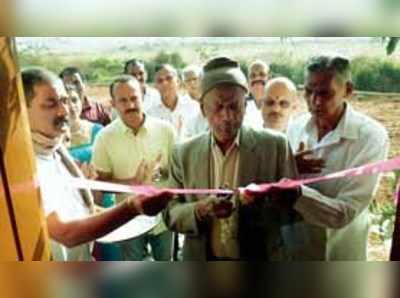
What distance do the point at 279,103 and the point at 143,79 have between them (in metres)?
0.28

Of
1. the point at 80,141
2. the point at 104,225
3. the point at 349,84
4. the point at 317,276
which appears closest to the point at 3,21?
the point at 80,141

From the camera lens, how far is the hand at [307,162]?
148 centimetres

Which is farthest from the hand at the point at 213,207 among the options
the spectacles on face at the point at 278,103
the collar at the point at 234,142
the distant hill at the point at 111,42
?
the distant hill at the point at 111,42

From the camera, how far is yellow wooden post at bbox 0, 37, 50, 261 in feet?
4.79

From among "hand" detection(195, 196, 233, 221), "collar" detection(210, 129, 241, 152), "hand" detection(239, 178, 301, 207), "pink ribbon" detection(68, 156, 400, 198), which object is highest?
"collar" detection(210, 129, 241, 152)

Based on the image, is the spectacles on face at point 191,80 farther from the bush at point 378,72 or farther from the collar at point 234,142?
the bush at point 378,72

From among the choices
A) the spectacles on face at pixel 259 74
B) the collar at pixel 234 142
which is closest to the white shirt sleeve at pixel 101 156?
the collar at pixel 234 142

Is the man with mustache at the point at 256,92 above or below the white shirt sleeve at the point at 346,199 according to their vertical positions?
above

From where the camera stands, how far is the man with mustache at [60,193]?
4.83 feet

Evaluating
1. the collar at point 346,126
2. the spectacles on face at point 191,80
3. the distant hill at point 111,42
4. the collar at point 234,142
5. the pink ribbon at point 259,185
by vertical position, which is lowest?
the pink ribbon at point 259,185

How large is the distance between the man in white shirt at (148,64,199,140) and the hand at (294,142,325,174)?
23cm

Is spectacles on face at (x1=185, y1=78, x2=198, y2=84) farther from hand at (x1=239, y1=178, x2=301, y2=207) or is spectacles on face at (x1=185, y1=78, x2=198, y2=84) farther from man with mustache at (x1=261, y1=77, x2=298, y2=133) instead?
hand at (x1=239, y1=178, x2=301, y2=207)

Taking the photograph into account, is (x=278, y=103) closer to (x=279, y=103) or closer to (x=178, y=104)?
(x=279, y=103)

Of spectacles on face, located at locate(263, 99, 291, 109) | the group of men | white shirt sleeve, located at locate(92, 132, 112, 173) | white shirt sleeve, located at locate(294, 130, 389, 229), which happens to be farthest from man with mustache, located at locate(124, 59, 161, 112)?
white shirt sleeve, located at locate(294, 130, 389, 229)
